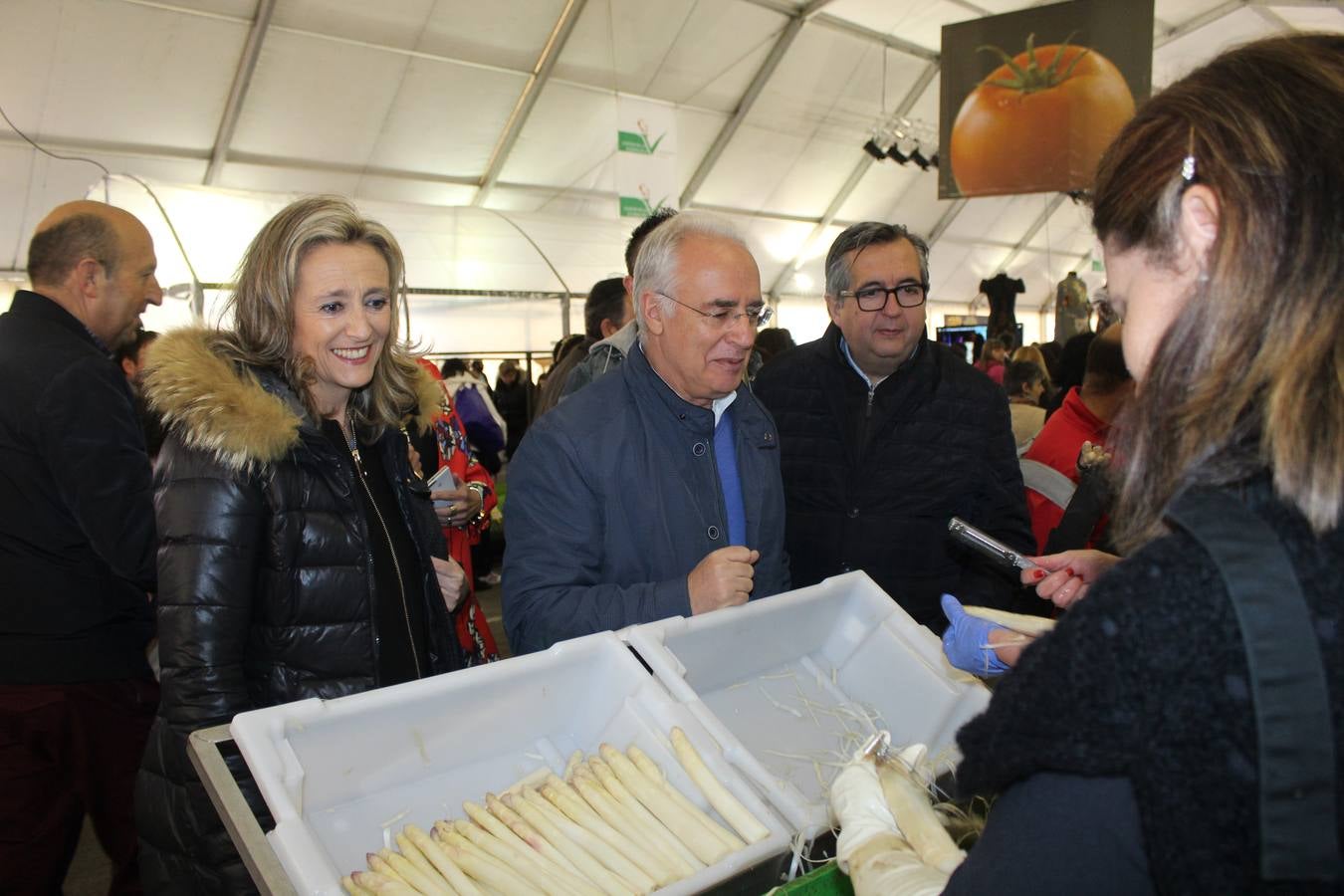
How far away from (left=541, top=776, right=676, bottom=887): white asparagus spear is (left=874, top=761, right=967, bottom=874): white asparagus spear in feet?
0.96

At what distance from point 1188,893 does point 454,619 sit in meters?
1.61

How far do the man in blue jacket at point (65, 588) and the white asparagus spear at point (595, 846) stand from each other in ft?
4.37

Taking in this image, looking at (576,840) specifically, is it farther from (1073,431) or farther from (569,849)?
(1073,431)

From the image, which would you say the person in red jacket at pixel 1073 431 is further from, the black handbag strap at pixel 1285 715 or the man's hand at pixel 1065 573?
the black handbag strap at pixel 1285 715

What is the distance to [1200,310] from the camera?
2.47ft

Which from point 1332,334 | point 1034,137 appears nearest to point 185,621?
point 1332,334

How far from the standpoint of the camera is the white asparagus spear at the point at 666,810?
1082 millimetres

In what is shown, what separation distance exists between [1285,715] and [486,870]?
0.87 m

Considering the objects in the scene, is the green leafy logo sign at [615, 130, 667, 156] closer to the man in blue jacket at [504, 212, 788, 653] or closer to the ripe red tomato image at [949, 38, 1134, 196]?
the ripe red tomato image at [949, 38, 1134, 196]

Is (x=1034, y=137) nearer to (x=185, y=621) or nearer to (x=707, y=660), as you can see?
(x=707, y=660)

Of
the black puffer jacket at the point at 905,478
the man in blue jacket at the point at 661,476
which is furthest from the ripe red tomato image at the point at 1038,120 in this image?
the man in blue jacket at the point at 661,476

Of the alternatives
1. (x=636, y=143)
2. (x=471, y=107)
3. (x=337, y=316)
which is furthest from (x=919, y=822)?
(x=471, y=107)

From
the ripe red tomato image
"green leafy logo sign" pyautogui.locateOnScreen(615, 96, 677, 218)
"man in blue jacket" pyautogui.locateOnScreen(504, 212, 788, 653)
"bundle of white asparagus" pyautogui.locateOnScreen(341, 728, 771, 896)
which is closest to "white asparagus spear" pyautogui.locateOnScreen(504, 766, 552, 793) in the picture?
"bundle of white asparagus" pyautogui.locateOnScreen(341, 728, 771, 896)

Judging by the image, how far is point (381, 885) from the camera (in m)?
1.02
